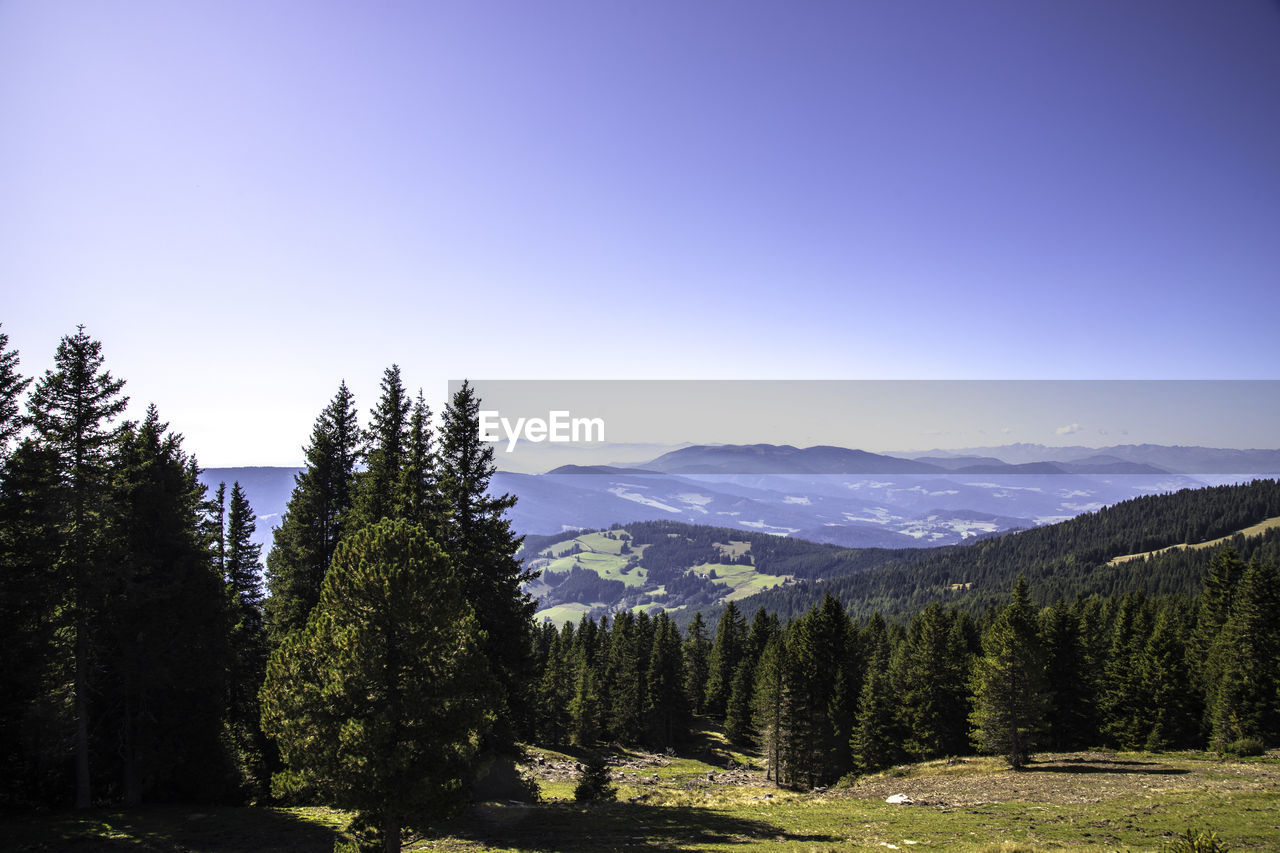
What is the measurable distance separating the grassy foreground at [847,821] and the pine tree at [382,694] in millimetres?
5850

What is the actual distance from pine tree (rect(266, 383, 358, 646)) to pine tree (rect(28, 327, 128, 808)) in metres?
7.34

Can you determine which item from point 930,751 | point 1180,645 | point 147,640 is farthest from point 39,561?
point 1180,645

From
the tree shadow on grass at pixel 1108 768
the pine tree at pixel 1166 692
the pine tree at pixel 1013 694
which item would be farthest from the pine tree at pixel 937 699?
the pine tree at pixel 1166 692

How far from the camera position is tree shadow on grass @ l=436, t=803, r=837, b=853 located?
Answer: 20172 mm

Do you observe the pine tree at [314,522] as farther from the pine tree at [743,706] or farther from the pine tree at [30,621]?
the pine tree at [743,706]

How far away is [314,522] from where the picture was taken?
101 ft

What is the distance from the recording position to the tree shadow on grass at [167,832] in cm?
1767

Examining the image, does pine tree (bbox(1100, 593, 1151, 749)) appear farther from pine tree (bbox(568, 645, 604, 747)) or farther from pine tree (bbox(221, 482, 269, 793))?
pine tree (bbox(221, 482, 269, 793))

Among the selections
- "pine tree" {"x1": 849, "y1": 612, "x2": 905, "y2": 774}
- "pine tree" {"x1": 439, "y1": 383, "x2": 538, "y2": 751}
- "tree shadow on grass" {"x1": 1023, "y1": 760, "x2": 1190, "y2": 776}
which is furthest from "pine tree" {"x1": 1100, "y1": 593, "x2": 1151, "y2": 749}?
"pine tree" {"x1": 439, "y1": 383, "x2": 538, "y2": 751}

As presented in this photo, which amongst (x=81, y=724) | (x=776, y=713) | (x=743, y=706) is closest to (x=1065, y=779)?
(x=776, y=713)

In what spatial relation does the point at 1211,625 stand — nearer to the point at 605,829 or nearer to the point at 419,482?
the point at 605,829

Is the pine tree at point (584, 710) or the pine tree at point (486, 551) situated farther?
the pine tree at point (584, 710)

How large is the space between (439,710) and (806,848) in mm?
13207

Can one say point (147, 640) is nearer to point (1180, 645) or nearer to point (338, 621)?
point (338, 621)
